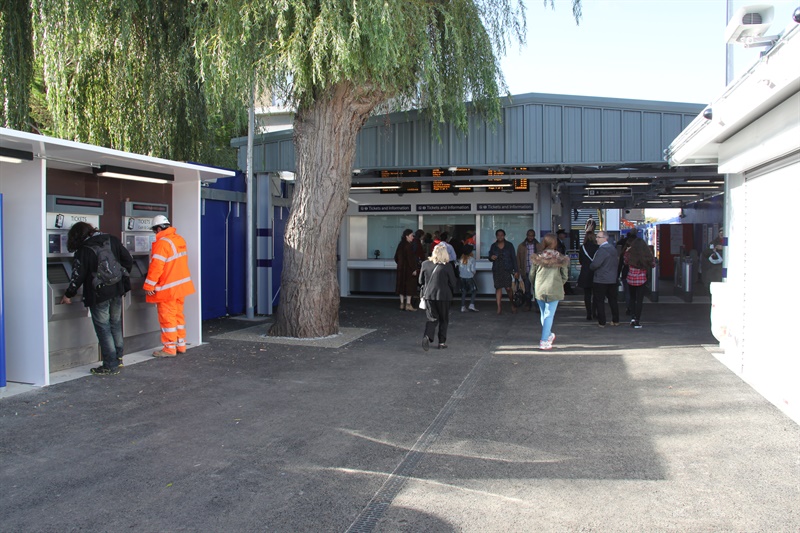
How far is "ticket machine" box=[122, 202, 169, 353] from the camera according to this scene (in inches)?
343

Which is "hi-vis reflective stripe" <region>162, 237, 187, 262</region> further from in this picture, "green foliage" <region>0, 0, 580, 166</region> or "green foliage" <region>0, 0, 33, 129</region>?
"green foliage" <region>0, 0, 33, 129</region>

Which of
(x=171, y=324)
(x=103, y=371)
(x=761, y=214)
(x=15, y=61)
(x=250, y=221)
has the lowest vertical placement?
(x=103, y=371)

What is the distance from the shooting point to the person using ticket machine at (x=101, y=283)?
7281mm

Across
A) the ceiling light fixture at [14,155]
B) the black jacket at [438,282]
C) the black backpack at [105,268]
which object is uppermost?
the ceiling light fixture at [14,155]

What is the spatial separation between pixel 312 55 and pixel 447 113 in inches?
151

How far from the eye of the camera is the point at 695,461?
4.78 meters

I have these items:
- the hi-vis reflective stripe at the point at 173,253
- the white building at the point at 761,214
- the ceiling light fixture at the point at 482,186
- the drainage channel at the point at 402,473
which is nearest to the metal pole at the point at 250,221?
the hi-vis reflective stripe at the point at 173,253

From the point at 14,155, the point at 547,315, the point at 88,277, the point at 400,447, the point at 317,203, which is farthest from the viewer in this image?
the point at 317,203

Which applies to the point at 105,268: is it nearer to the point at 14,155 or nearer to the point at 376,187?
the point at 14,155

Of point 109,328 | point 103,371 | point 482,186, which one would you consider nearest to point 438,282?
point 109,328

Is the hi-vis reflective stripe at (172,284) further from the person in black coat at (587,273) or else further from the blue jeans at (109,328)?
the person in black coat at (587,273)

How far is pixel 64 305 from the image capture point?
7.61m

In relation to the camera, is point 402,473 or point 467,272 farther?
point 467,272

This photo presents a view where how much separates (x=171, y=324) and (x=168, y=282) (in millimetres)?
579
